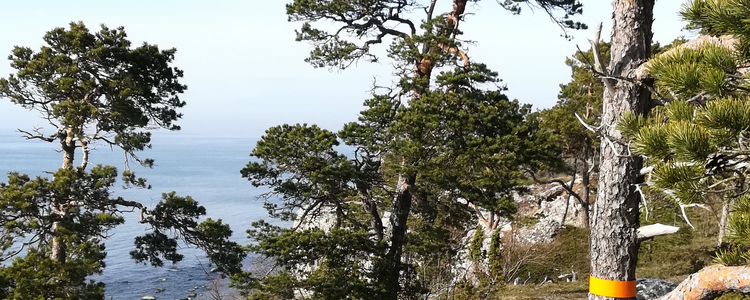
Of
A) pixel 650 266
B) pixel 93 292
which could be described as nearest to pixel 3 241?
pixel 93 292

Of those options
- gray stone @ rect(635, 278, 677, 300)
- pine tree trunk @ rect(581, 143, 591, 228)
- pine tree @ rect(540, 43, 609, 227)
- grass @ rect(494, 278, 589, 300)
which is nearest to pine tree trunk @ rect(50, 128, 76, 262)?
grass @ rect(494, 278, 589, 300)

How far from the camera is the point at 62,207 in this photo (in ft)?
29.4

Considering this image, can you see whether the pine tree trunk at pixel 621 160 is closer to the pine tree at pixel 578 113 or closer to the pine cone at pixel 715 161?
the pine cone at pixel 715 161

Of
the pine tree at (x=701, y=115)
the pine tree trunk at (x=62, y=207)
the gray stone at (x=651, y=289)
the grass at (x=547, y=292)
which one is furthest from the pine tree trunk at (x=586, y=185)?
the pine tree at (x=701, y=115)

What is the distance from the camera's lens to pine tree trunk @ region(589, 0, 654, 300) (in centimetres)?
451

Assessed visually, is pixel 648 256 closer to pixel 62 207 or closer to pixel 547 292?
pixel 547 292

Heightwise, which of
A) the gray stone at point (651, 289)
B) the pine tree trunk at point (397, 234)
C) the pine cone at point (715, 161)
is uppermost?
the pine cone at point (715, 161)

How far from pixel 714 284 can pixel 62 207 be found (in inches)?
344

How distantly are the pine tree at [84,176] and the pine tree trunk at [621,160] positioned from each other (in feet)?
22.0

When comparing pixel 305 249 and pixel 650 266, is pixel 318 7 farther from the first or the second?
pixel 650 266

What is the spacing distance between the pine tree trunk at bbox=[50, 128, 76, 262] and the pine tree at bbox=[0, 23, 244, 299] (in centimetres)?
2

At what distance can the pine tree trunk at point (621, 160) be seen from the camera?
451cm

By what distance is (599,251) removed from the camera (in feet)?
15.5

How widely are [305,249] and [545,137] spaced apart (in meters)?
4.02
